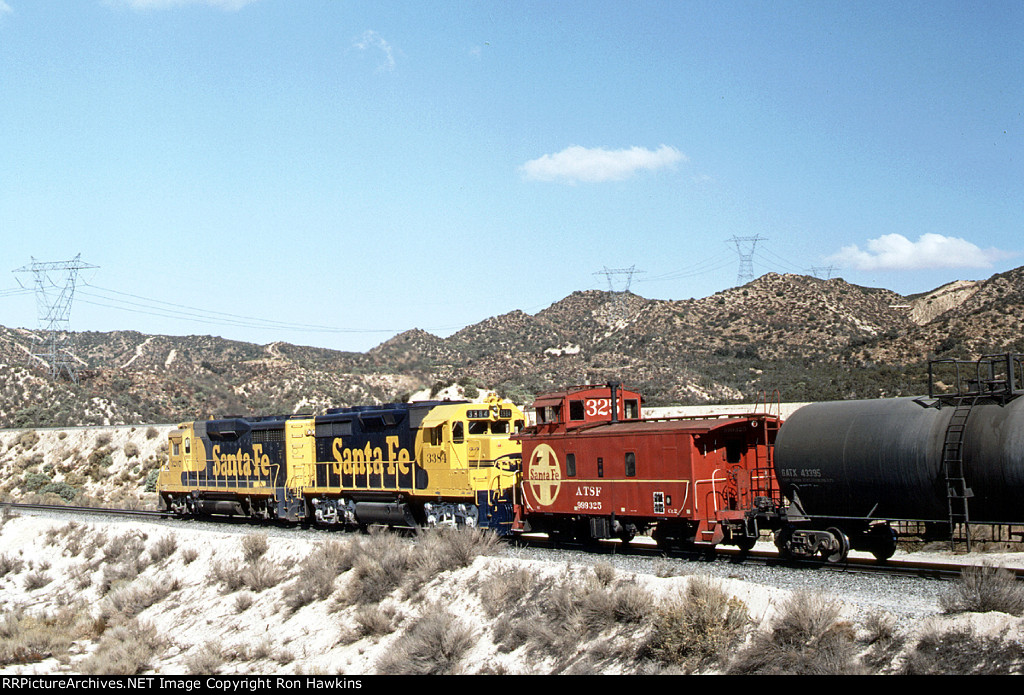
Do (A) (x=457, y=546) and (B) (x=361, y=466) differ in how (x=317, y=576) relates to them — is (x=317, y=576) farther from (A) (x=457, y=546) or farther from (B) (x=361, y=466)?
(B) (x=361, y=466)

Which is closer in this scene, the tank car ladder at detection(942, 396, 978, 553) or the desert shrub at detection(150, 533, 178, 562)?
the tank car ladder at detection(942, 396, 978, 553)

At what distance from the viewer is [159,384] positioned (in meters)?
87.8

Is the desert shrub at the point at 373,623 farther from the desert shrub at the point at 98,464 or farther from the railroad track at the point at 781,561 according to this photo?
the desert shrub at the point at 98,464

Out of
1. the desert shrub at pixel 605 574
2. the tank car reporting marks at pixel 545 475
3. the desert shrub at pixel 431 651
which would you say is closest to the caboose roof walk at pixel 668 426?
the tank car reporting marks at pixel 545 475

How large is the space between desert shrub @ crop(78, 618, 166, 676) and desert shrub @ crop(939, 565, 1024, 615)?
14040mm

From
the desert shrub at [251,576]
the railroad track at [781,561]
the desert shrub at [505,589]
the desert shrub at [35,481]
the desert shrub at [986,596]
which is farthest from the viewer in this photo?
the desert shrub at [35,481]

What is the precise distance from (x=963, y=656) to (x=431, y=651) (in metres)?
7.93

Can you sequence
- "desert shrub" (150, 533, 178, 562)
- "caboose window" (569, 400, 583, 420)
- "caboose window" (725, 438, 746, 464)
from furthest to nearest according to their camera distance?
"desert shrub" (150, 533, 178, 562) < "caboose window" (569, 400, 583, 420) < "caboose window" (725, 438, 746, 464)

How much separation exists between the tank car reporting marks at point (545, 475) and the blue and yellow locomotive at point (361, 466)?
2.84ft

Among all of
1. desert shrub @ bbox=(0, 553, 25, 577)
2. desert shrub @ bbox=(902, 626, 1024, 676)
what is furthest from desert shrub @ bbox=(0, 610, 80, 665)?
desert shrub @ bbox=(902, 626, 1024, 676)

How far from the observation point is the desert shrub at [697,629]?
12.7 metres

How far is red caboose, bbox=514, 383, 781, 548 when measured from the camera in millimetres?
19297

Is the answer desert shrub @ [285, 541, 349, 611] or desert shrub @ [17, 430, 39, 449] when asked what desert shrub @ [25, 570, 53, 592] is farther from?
desert shrub @ [17, 430, 39, 449]
